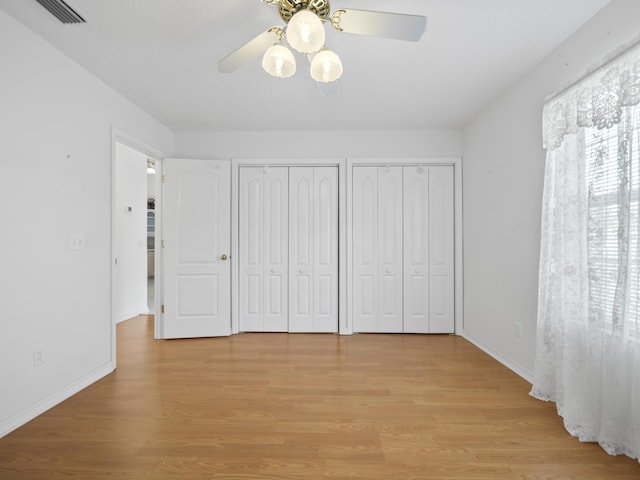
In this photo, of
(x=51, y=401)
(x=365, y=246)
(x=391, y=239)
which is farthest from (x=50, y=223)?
(x=391, y=239)

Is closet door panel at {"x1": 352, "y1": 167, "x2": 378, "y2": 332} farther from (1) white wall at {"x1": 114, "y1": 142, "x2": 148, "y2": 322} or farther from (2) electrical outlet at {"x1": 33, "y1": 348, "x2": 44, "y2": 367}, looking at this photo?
(1) white wall at {"x1": 114, "y1": 142, "x2": 148, "y2": 322}

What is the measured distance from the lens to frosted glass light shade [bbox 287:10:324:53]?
1308 millimetres

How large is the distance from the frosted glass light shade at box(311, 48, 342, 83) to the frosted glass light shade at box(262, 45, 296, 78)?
128mm

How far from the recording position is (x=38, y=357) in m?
2.06

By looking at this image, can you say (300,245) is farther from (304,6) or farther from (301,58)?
(304,6)

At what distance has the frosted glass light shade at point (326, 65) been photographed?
5.11 feet

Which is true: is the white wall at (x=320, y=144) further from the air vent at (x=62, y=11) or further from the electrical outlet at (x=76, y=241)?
the air vent at (x=62, y=11)

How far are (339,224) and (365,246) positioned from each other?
43cm

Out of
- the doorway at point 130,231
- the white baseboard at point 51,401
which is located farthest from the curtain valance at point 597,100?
the doorway at point 130,231

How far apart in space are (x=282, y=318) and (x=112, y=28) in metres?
3.19

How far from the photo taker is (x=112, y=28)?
1.98 metres

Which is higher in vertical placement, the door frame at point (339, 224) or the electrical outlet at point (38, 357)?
the door frame at point (339, 224)

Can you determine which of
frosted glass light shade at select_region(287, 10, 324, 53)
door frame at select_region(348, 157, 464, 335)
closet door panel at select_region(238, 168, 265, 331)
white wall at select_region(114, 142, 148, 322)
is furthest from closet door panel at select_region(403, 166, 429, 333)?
white wall at select_region(114, 142, 148, 322)

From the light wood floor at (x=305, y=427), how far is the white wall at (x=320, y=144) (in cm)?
243
